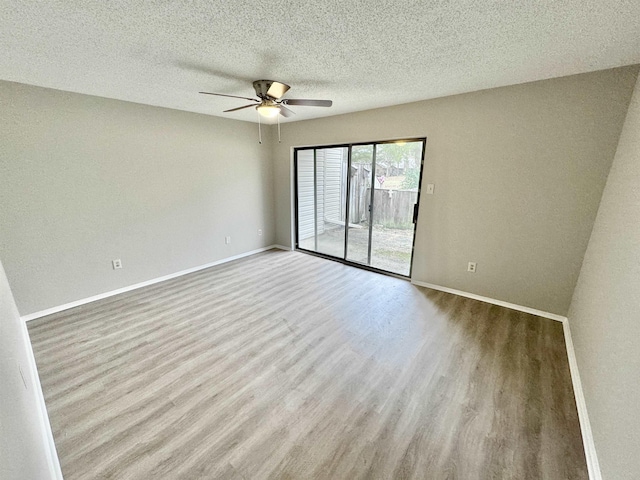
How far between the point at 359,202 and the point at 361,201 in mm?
46

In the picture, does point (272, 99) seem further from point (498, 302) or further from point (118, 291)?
point (498, 302)

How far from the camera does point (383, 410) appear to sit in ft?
5.63

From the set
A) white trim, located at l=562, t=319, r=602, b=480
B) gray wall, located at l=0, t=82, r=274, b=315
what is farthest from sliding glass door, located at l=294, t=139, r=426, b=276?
white trim, located at l=562, t=319, r=602, b=480

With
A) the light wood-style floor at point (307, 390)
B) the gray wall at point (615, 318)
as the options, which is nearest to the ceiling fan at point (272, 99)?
the light wood-style floor at point (307, 390)

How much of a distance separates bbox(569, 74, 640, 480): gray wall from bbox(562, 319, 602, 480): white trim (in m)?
0.05

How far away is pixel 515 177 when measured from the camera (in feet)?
8.81

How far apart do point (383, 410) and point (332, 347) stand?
2.29ft

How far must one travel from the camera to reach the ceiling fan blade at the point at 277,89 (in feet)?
7.30

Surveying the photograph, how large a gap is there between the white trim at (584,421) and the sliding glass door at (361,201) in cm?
191

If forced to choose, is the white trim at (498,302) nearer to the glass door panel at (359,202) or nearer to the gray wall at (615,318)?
the gray wall at (615,318)

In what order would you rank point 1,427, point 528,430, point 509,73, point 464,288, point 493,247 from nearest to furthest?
point 1,427, point 528,430, point 509,73, point 493,247, point 464,288

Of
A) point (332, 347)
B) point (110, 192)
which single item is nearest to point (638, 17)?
point (332, 347)

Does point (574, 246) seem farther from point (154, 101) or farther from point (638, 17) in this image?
point (154, 101)

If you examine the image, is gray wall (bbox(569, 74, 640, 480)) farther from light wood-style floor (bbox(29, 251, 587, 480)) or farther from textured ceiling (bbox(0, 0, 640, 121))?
textured ceiling (bbox(0, 0, 640, 121))
